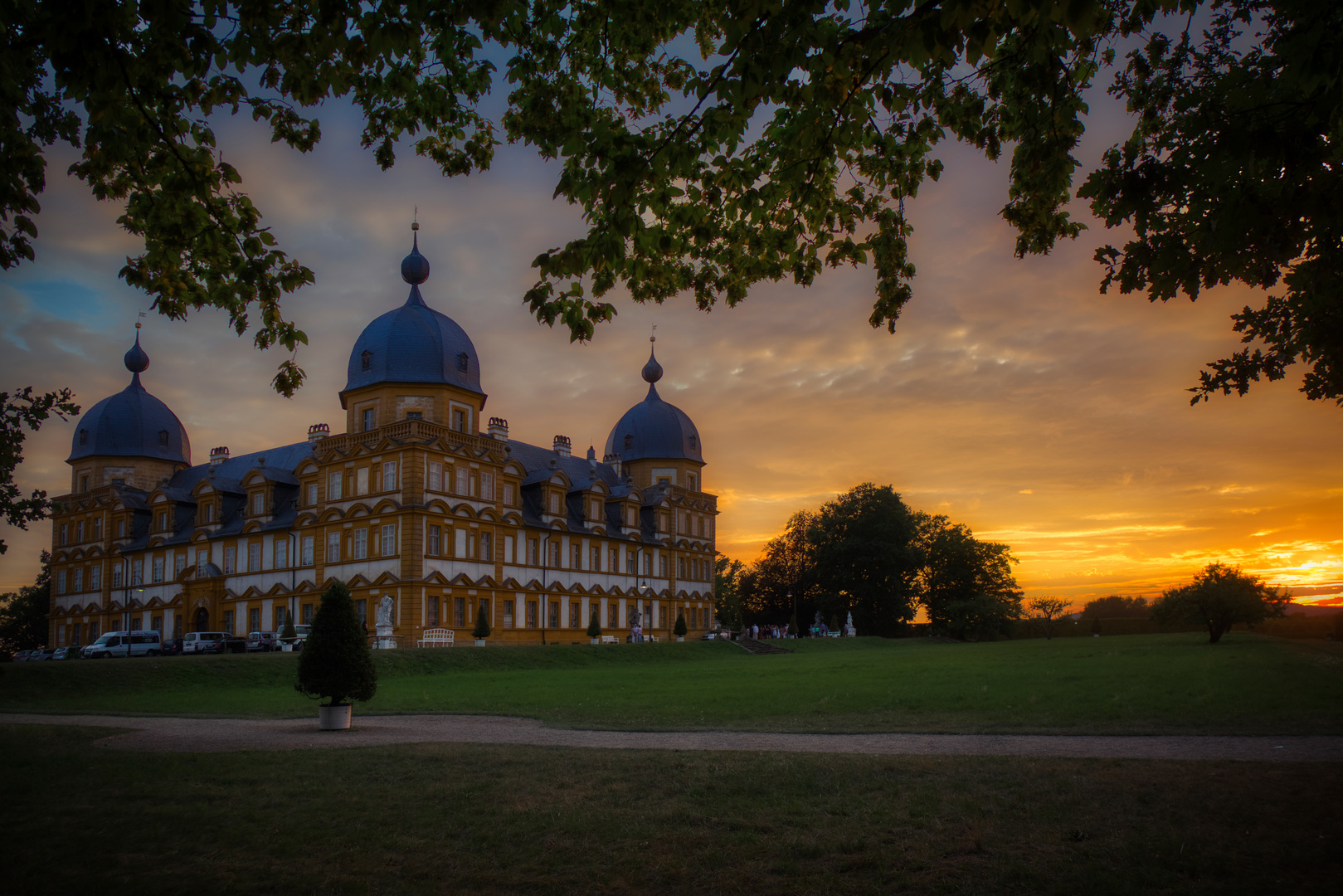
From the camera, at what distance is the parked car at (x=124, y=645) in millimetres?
47531

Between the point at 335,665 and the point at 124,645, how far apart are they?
38388 mm

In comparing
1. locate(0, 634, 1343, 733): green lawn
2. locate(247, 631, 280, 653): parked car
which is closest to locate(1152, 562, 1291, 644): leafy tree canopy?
locate(0, 634, 1343, 733): green lawn

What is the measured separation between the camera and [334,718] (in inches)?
652

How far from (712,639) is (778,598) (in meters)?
28.9

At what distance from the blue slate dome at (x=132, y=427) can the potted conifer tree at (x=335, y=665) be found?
199ft

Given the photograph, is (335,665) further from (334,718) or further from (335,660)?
(334,718)

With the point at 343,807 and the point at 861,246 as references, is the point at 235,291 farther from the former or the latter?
the point at 861,246

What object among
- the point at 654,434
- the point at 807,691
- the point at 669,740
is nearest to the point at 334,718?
the point at 669,740

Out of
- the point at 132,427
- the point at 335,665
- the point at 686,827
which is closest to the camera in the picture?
the point at 686,827

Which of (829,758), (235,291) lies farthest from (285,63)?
(829,758)

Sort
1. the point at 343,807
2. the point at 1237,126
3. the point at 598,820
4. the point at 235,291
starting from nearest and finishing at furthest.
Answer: the point at 1237,126 < the point at 598,820 < the point at 343,807 < the point at 235,291

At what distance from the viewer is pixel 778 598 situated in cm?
9138

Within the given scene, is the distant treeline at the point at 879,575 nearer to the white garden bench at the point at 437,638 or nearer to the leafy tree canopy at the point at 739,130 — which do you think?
the white garden bench at the point at 437,638

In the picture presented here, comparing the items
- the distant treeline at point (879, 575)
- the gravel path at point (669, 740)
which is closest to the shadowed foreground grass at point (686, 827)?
the gravel path at point (669, 740)
